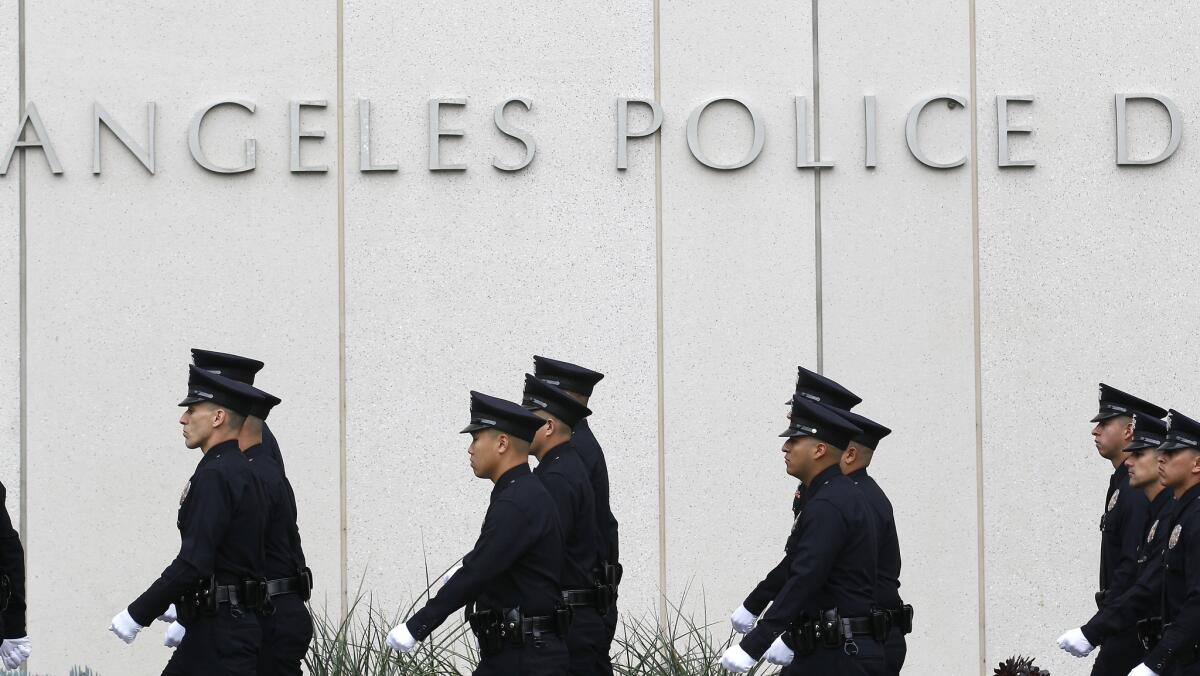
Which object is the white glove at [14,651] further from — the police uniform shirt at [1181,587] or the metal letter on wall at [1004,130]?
the metal letter on wall at [1004,130]

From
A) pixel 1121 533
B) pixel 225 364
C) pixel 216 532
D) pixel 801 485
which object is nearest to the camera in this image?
pixel 216 532

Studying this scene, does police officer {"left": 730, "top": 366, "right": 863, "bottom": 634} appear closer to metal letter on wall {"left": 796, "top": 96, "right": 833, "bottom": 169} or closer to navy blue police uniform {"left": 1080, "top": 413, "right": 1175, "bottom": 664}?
navy blue police uniform {"left": 1080, "top": 413, "right": 1175, "bottom": 664}

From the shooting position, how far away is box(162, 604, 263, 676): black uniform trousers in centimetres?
692

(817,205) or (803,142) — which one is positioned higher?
(803,142)

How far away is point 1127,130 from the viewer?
1067cm

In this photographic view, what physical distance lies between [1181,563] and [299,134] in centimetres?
610

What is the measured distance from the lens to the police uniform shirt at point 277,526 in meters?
7.50

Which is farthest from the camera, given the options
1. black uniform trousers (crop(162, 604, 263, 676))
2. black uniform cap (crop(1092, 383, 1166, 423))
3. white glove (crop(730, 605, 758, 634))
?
black uniform cap (crop(1092, 383, 1166, 423))

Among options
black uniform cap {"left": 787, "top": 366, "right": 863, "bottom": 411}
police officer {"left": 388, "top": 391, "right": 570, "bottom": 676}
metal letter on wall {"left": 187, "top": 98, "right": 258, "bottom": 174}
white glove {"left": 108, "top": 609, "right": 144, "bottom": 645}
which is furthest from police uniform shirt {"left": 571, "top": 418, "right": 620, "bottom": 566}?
metal letter on wall {"left": 187, "top": 98, "right": 258, "bottom": 174}

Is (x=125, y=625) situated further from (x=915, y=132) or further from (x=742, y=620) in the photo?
(x=915, y=132)

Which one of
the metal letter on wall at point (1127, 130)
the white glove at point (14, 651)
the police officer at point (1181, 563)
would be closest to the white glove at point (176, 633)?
the white glove at point (14, 651)

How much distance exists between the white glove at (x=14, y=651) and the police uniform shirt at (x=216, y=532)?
66.6 inches

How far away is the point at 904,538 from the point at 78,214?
565cm

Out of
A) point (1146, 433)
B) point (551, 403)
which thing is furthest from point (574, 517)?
point (1146, 433)
